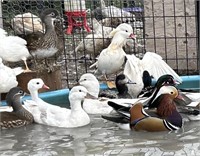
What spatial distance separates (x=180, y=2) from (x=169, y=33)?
329 millimetres

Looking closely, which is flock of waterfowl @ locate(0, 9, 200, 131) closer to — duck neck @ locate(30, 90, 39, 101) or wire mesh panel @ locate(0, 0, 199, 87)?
duck neck @ locate(30, 90, 39, 101)

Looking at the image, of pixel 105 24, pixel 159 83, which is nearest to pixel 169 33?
pixel 105 24

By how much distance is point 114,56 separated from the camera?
5.88 meters

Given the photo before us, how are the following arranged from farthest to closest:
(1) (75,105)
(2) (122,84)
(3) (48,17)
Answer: (3) (48,17) < (2) (122,84) < (1) (75,105)

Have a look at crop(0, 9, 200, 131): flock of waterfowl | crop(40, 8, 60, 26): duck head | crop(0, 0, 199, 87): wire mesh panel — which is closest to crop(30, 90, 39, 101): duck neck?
crop(0, 9, 200, 131): flock of waterfowl

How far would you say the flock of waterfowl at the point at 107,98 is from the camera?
14.8ft

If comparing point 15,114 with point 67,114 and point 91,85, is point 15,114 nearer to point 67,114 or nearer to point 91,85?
point 67,114

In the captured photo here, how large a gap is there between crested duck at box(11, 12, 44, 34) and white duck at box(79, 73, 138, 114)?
58.1 inches

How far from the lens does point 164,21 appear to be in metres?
6.62

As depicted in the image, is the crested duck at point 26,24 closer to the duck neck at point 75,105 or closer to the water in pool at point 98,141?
the duck neck at point 75,105

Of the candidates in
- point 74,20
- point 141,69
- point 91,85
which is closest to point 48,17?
point 141,69

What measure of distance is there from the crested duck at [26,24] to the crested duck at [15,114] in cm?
166

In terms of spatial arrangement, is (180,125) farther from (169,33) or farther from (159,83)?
(169,33)

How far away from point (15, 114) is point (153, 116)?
1.08m
